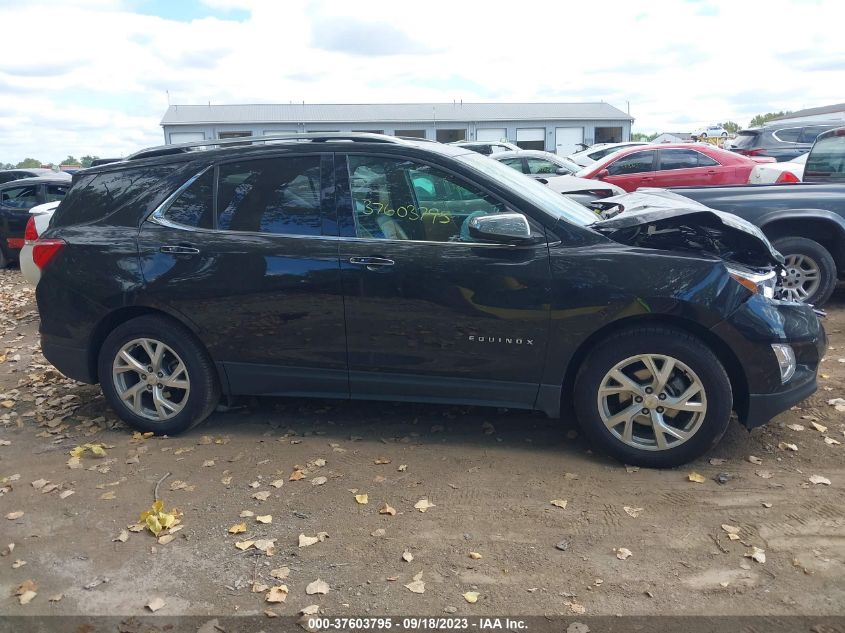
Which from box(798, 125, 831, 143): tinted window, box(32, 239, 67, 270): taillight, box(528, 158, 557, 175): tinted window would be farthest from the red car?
box(32, 239, 67, 270): taillight

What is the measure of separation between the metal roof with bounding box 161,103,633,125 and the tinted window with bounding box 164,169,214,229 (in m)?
39.5

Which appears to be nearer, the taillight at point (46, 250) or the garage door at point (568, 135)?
the taillight at point (46, 250)

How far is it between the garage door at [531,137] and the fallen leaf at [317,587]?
43035mm

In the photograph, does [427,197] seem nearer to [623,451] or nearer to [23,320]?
[623,451]

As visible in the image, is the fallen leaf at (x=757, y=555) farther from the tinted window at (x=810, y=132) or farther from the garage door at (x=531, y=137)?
the garage door at (x=531, y=137)

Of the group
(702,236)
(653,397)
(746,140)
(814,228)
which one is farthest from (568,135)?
(653,397)

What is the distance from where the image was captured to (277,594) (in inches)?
123

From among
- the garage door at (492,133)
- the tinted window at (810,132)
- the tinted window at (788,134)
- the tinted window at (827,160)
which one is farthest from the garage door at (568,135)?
the tinted window at (827,160)

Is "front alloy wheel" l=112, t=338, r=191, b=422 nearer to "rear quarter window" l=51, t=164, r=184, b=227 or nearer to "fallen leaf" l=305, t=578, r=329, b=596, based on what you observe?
"rear quarter window" l=51, t=164, r=184, b=227

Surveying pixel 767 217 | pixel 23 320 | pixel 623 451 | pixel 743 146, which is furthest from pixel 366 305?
pixel 743 146

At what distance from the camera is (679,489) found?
390cm

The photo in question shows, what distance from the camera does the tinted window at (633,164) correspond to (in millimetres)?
13305

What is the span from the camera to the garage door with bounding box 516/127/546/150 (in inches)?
1738

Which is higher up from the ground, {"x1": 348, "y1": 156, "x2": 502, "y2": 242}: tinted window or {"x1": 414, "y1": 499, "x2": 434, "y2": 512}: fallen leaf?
{"x1": 348, "y1": 156, "x2": 502, "y2": 242}: tinted window
